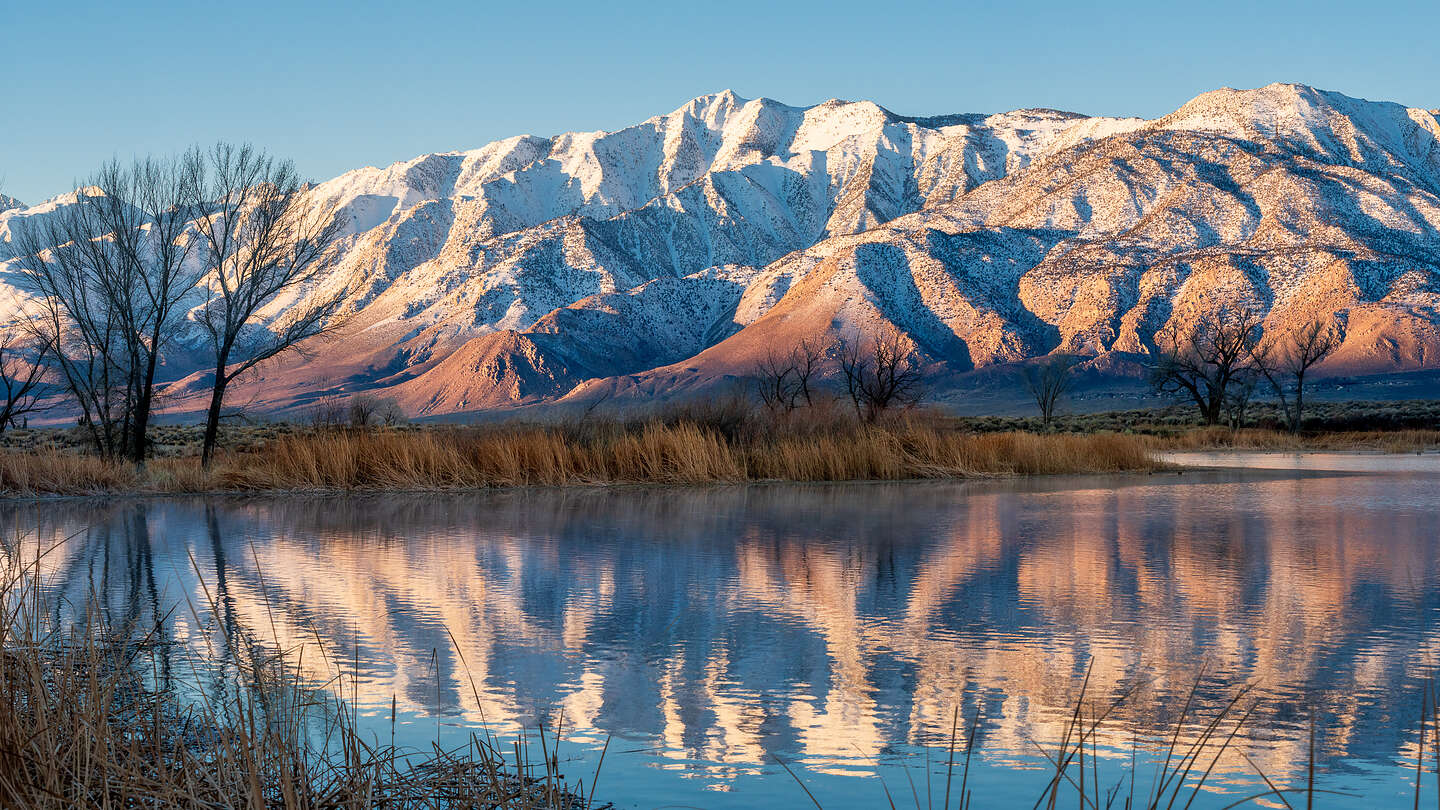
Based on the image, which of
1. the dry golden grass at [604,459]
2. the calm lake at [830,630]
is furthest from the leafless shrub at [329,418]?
the calm lake at [830,630]

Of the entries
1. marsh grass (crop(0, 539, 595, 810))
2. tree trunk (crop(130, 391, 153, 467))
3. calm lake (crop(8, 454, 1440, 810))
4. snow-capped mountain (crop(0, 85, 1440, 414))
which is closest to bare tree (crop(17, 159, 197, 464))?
tree trunk (crop(130, 391, 153, 467))

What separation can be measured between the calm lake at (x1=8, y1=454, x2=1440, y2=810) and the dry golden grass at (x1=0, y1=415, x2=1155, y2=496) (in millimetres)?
4595

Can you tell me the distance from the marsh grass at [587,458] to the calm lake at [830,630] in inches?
181

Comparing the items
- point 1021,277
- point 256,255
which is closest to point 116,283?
point 256,255

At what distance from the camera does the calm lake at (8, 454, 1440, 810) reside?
3.91 meters

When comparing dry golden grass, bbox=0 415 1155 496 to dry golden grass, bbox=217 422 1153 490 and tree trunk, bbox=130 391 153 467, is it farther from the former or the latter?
tree trunk, bbox=130 391 153 467

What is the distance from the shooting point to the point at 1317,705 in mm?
4508

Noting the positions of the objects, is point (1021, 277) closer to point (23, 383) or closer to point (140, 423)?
point (23, 383)

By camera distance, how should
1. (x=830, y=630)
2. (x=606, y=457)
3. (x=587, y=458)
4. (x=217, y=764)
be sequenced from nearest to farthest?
(x=217, y=764), (x=830, y=630), (x=587, y=458), (x=606, y=457)

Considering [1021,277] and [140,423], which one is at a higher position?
[1021,277]

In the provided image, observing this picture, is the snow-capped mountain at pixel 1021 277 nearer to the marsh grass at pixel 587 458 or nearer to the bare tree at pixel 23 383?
the bare tree at pixel 23 383

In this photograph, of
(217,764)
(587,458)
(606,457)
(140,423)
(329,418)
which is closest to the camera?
(217,764)

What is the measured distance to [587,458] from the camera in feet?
61.0

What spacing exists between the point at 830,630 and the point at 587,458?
12.8 meters
